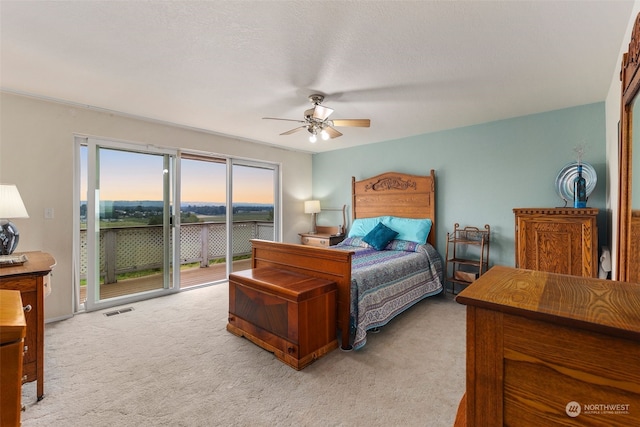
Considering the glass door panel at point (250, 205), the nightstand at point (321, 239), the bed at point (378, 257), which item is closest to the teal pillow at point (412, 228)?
the bed at point (378, 257)

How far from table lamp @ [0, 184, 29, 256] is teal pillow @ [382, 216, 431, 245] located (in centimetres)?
415

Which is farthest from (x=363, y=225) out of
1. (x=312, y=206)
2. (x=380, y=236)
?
(x=312, y=206)

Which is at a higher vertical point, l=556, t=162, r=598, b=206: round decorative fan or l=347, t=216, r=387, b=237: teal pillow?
l=556, t=162, r=598, b=206: round decorative fan

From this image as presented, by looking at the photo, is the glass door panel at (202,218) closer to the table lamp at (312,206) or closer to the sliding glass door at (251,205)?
the sliding glass door at (251,205)

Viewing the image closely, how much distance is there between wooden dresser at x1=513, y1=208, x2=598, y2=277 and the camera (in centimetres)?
264

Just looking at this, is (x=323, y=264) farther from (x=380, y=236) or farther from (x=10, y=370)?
(x=10, y=370)

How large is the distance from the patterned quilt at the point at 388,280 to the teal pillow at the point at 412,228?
0.38 ft

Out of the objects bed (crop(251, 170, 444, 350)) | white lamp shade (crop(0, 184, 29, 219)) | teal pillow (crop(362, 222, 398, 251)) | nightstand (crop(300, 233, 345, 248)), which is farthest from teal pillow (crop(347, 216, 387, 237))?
white lamp shade (crop(0, 184, 29, 219))

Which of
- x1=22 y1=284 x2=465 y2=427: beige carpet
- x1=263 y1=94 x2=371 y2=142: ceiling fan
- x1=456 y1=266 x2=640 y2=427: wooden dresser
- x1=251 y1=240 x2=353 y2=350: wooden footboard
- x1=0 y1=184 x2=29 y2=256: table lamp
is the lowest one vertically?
x1=22 y1=284 x2=465 y2=427: beige carpet

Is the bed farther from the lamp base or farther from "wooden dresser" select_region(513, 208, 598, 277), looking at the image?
the lamp base

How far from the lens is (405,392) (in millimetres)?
1984

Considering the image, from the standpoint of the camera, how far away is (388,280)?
3.02 metres

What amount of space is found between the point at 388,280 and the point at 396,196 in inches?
78.3

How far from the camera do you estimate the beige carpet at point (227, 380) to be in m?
1.77
